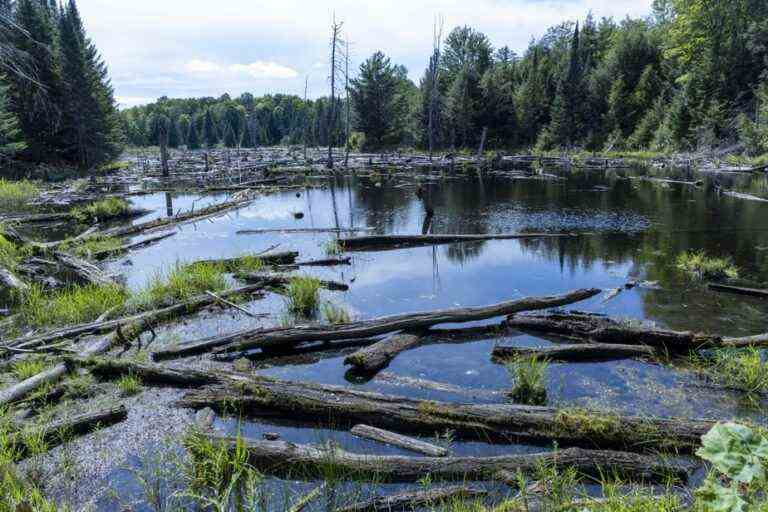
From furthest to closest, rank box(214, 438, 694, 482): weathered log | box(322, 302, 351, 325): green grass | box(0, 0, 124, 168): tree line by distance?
1. box(0, 0, 124, 168): tree line
2. box(322, 302, 351, 325): green grass
3. box(214, 438, 694, 482): weathered log

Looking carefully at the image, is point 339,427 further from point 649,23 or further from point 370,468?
point 649,23

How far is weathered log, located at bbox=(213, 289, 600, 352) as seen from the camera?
905 centimetres

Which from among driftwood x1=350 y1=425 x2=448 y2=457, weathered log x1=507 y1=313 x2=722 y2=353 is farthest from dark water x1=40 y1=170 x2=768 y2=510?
weathered log x1=507 y1=313 x2=722 y2=353

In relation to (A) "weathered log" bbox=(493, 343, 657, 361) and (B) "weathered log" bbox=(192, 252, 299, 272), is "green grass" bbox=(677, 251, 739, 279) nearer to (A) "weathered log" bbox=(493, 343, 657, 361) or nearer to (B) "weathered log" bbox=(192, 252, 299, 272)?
(A) "weathered log" bbox=(493, 343, 657, 361)

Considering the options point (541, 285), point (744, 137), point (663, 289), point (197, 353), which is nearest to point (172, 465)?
point (197, 353)

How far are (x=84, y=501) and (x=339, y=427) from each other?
9.11ft

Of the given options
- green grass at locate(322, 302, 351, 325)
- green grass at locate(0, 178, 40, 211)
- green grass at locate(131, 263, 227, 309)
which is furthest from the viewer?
green grass at locate(0, 178, 40, 211)

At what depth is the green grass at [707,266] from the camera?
1339cm

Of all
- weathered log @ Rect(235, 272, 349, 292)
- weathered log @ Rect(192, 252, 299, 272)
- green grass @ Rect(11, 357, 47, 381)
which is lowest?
green grass @ Rect(11, 357, 47, 381)

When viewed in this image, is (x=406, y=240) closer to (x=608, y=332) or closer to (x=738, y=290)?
(x=738, y=290)

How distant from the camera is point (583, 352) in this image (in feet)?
Answer: 29.0

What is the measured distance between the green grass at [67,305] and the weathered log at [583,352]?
758 cm

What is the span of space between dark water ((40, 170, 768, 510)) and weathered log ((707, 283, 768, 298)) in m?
0.28

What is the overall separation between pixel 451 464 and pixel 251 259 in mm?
9867
